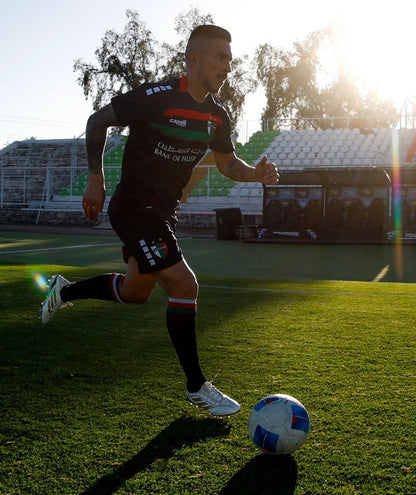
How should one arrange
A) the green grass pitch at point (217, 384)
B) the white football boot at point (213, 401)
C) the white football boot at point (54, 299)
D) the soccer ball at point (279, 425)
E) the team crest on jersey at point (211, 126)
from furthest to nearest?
the white football boot at point (54, 299) → the team crest on jersey at point (211, 126) → the white football boot at point (213, 401) → the soccer ball at point (279, 425) → the green grass pitch at point (217, 384)

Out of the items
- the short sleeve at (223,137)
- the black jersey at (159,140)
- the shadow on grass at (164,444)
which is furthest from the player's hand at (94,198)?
the shadow on grass at (164,444)

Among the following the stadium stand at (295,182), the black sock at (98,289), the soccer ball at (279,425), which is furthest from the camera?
the stadium stand at (295,182)

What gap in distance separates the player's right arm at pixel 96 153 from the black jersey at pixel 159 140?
80 mm

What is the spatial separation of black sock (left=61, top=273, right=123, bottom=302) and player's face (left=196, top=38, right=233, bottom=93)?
1.33m

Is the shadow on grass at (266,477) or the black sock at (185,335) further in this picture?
the black sock at (185,335)

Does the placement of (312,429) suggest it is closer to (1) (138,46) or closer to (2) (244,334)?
(2) (244,334)

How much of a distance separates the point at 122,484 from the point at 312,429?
944 millimetres

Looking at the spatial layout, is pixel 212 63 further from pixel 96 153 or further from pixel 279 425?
pixel 279 425

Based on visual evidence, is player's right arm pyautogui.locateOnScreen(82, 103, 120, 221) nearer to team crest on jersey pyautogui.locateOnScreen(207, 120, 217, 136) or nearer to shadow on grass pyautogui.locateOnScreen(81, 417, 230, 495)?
team crest on jersey pyautogui.locateOnScreen(207, 120, 217, 136)

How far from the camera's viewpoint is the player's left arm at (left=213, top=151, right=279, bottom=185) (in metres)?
3.63

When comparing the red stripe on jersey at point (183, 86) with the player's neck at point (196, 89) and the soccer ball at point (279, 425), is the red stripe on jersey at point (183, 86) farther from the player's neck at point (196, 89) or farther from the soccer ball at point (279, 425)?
the soccer ball at point (279, 425)

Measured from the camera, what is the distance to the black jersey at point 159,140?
317cm

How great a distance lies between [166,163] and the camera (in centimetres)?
327

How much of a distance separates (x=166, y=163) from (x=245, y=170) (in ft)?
2.33
